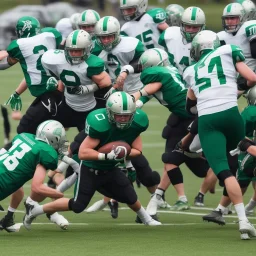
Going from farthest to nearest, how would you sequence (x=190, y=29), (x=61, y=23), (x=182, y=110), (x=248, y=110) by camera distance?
(x=61, y=23)
(x=190, y=29)
(x=182, y=110)
(x=248, y=110)

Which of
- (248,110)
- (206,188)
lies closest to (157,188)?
(206,188)

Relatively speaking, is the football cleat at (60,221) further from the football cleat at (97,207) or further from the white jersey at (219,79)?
the white jersey at (219,79)

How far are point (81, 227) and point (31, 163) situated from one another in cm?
82

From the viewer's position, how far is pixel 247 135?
9242mm

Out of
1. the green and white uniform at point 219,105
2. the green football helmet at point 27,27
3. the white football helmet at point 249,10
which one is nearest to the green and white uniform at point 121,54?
the green football helmet at point 27,27

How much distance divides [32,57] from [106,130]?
2.42m

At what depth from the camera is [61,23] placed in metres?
13.7

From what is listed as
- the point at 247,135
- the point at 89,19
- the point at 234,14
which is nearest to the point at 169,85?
the point at 247,135

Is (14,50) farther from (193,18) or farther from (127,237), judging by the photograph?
(127,237)

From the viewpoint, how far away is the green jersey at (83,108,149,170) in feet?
27.1

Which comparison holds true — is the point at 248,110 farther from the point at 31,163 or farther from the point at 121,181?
the point at 31,163

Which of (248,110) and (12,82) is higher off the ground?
(248,110)

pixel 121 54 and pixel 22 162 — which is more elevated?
pixel 121 54

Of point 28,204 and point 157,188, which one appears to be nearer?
point 28,204
